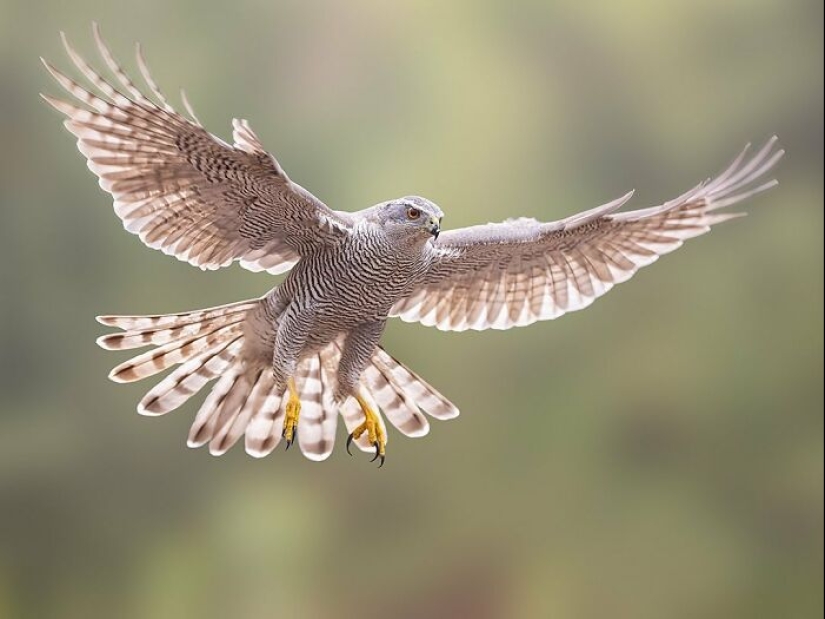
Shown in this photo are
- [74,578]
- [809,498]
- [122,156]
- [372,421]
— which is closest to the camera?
[122,156]

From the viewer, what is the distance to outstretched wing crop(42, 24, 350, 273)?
2.24 metres

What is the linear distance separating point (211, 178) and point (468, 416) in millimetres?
2133

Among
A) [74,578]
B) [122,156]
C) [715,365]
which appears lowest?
[74,578]

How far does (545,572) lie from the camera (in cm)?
431

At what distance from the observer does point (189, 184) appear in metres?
2.46

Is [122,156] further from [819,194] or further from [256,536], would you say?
[819,194]

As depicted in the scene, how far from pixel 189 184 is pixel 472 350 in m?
2.08

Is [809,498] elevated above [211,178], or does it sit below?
above

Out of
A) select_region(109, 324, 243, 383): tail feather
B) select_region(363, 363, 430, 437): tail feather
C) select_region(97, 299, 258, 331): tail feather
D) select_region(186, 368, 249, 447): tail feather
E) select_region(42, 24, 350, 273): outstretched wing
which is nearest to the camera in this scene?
select_region(42, 24, 350, 273): outstretched wing

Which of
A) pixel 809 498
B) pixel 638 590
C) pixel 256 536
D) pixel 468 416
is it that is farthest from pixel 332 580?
pixel 809 498

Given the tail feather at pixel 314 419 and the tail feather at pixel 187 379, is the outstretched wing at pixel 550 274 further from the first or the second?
the tail feather at pixel 187 379

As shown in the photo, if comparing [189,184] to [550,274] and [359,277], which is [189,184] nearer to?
[359,277]

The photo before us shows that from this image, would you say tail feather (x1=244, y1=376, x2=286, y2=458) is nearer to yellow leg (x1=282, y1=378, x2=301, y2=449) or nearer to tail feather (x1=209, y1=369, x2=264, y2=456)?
tail feather (x1=209, y1=369, x2=264, y2=456)

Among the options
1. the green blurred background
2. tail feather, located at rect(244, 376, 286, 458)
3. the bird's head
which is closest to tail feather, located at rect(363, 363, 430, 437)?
tail feather, located at rect(244, 376, 286, 458)
